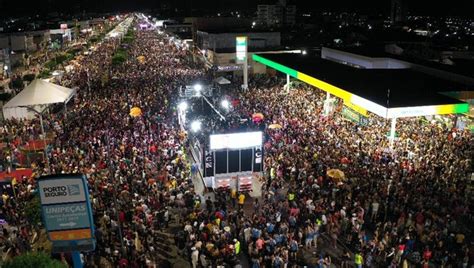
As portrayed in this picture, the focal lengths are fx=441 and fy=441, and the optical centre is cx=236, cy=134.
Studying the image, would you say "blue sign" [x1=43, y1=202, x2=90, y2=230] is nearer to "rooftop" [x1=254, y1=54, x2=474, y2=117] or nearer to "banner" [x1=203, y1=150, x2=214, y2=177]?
"banner" [x1=203, y1=150, x2=214, y2=177]

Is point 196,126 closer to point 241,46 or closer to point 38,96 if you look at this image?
point 38,96

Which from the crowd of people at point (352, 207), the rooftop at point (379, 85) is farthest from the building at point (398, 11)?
the crowd of people at point (352, 207)

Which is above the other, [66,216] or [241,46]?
[241,46]

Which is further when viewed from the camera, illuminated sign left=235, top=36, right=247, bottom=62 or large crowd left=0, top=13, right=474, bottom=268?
illuminated sign left=235, top=36, right=247, bottom=62

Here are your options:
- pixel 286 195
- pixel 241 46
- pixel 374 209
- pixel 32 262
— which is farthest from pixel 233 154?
pixel 241 46

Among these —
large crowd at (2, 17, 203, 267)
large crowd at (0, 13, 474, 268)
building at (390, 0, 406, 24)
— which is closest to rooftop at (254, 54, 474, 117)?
large crowd at (0, 13, 474, 268)

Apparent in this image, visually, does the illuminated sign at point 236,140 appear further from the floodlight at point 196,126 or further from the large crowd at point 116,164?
the floodlight at point 196,126
